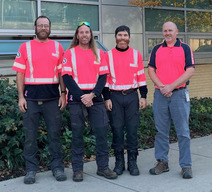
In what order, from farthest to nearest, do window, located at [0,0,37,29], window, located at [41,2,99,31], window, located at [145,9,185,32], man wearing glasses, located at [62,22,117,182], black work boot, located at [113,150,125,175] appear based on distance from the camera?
window, located at [145,9,185,32] < window, located at [41,2,99,31] < window, located at [0,0,37,29] < black work boot, located at [113,150,125,175] < man wearing glasses, located at [62,22,117,182]

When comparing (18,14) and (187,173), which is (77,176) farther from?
(18,14)

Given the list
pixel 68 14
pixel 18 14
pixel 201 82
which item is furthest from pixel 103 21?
pixel 201 82

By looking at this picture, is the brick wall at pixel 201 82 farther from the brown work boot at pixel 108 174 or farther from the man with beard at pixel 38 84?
the man with beard at pixel 38 84

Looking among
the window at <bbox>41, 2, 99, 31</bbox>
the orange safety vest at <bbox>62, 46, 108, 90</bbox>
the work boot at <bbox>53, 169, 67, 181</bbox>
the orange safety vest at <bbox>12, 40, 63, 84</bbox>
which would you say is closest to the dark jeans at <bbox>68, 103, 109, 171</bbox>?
the work boot at <bbox>53, 169, 67, 181</bbox>

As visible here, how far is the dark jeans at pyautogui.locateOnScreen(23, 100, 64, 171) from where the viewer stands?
178 inches

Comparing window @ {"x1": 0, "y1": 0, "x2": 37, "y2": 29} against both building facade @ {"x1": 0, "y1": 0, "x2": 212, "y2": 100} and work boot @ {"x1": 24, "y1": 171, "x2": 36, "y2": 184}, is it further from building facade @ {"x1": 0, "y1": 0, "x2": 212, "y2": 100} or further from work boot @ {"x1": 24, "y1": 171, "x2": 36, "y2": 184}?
work boot @ {"x1": 24, "y1": 171, "x2": 36, "y2": 184}

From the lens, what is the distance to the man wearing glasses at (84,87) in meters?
4.46

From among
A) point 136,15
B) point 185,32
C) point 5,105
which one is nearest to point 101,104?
point 5,105

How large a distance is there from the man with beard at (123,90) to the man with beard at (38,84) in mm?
651

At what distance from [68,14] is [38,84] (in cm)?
494

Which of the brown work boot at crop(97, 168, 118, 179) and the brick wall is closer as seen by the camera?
the brown work boot at crop(97, 168, 118, 179)

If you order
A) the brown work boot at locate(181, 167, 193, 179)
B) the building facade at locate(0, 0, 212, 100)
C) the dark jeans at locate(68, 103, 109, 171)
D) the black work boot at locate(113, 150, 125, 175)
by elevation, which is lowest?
the brown work boot at locate(181, 167, 193, 179)

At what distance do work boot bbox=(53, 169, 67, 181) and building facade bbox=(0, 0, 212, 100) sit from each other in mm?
3603

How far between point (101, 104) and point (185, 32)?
738 cm
